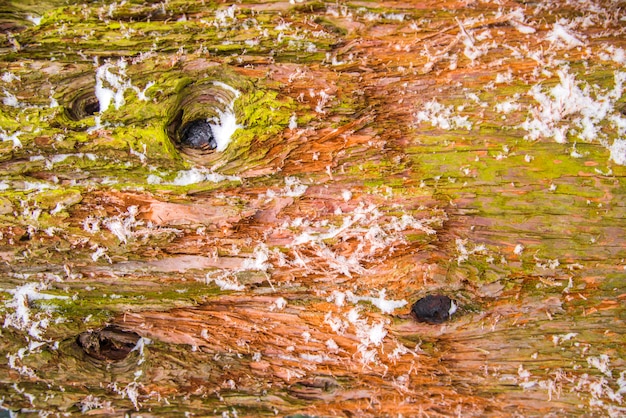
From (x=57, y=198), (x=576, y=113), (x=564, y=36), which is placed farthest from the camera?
(x=564, y=36)

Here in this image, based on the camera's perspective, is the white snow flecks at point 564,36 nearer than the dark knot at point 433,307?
Yes

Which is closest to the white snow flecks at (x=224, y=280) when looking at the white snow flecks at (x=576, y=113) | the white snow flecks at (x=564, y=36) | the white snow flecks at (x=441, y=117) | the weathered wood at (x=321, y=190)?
the weathered wood at (x=321, y=190)

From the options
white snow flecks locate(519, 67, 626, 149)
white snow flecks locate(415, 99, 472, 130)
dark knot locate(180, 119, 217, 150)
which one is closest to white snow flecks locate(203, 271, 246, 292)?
dark knot locate(180, 119, 217, 150)

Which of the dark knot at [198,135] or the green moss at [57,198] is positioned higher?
the dark knot at [198,135]

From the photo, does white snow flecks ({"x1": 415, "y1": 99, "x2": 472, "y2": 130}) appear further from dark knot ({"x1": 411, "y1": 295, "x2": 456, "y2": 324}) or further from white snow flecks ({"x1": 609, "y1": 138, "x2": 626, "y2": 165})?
dark knot ({"x1": 411, "y1": 295, "x2": 456, "y2": 324})

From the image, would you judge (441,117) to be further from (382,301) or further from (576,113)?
(382,301)

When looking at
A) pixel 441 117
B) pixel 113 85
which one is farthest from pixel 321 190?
pixel 113 85

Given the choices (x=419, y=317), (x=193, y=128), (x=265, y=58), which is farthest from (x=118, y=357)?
(x=265, y=58)

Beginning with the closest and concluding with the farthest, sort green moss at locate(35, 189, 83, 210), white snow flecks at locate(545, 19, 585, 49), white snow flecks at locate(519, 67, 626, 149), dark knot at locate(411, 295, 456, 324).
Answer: green moss at locate(35, 189, 83, 210), white snow flecks at locate(519, 67, 626, 149), white snow flecks at locate(545, 19, 585, 49), dark knot at locate(411, 295, 456, 324)

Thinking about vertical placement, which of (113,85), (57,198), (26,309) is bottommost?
(26,309)

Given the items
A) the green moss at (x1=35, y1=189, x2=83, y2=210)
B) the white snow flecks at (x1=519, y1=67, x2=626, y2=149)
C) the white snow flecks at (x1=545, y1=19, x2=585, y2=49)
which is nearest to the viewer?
the green moss at (x1=35, y1=189, x2=83, y2=210)

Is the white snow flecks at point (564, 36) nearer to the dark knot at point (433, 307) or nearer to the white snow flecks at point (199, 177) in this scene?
the dark knot at point (433, 307)

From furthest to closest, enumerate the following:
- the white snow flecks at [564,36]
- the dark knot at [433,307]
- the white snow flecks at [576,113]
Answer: the dark knot at [433,307] → the white snow flecks at [564,36] → the white snow flecks at [576,113]

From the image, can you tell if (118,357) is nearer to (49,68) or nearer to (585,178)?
(49,68)
